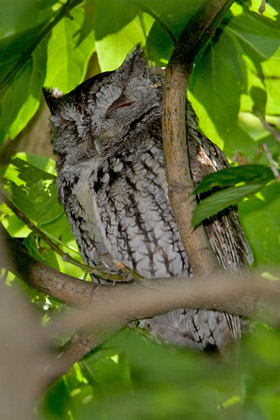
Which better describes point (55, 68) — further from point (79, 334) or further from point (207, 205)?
point (207, 205)

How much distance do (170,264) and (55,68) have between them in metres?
0.81

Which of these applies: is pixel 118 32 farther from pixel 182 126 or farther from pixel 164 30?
pixel 182 126

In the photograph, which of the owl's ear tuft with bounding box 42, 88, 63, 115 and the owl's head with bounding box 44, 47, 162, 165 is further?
the owl's ear tuft with bounding box 42, 88, 63, 115

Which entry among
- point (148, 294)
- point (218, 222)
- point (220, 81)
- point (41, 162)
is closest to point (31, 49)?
point (41, 162)

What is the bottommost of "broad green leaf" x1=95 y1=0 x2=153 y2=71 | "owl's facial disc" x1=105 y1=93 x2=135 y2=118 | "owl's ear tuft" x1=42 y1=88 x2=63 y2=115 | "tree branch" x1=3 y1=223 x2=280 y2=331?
"tree branch" x1=3 y1=223 x2=280 y2=331

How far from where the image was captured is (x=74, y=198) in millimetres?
2023

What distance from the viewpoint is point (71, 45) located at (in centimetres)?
211

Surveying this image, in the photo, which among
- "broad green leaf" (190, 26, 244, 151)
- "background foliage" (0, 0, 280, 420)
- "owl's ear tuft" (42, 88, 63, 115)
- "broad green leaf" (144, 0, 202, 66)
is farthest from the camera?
"owl's ear tuft" (42, 88, 63, 115)

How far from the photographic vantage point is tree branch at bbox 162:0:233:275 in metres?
1.42

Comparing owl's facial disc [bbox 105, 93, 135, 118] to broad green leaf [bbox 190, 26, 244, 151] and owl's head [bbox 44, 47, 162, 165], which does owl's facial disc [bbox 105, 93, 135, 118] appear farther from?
broad green leaf [bbox 190, 26, 244, 151]

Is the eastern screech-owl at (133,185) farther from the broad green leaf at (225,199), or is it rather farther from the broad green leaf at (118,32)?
the broad green leaf at (225,199)

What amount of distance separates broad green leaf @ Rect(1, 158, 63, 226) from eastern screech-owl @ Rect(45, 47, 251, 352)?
6 cm

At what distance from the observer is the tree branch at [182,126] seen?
142 centimetres

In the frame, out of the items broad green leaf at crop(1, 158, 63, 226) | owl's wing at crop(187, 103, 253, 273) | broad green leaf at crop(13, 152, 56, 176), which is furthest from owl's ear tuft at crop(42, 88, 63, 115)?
owl's wing at crop(187, 103, 253, 273)
